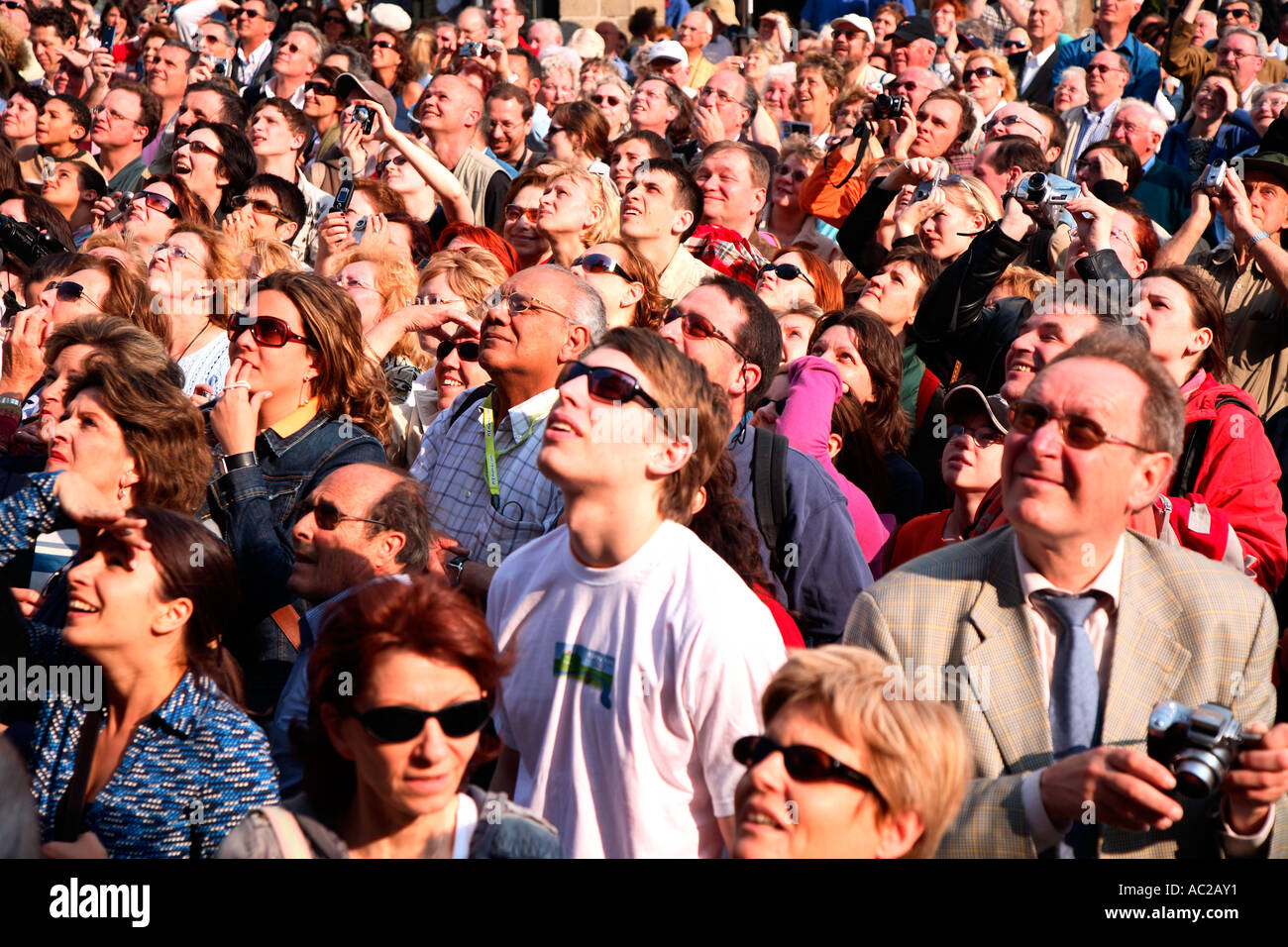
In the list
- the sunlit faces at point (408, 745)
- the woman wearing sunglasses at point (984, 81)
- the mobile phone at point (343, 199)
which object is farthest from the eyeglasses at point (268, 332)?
the woman wearing sunglasses at point (984, 81)

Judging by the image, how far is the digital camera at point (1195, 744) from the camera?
253cm

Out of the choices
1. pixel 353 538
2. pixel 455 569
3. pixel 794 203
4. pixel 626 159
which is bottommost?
pixel 455 569

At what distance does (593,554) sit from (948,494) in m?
2.73

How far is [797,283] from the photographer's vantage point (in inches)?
261

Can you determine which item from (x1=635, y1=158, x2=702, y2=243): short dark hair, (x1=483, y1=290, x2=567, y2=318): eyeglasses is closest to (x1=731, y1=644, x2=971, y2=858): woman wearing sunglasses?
(x1=483, y1=290, x2=567, y2=318): eyeglasses

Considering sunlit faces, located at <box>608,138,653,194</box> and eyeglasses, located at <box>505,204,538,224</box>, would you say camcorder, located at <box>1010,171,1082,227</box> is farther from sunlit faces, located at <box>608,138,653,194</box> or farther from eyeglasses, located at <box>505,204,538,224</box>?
sunlit faces, located at <box>608,138,653,194</box>

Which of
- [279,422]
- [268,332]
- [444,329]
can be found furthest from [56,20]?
[279,422]

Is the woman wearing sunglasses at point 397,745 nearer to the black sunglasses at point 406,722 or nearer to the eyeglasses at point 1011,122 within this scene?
the black sunglasses at point 406,722

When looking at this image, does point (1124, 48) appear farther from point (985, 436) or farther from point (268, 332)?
point (268, 332)

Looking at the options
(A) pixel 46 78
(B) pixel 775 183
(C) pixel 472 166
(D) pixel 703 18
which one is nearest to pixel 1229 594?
(B) pixel 775 183

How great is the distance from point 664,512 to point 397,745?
0.97 meters

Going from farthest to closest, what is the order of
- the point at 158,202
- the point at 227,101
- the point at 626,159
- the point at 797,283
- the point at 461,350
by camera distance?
the point at 227,101, the point at 626,159, the point at 158,202, the point at 797,283, the point at 461,350

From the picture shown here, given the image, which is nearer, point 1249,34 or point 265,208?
point 265,208

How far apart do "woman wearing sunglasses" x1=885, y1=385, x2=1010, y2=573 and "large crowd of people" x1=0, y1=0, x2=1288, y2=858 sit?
0.02 m
